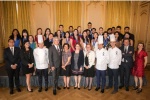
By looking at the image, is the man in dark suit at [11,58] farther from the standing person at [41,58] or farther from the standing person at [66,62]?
the standing person at [66,62]

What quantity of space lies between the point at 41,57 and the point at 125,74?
231cm

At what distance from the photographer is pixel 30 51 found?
4074mm

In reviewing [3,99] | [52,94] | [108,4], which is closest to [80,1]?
[108,4]

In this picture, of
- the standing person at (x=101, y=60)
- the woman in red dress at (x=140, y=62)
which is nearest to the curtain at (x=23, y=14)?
the standing person at (x=101, y=60)

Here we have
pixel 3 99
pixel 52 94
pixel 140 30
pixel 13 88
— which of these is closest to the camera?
pixel 3 99

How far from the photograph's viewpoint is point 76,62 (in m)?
4.21

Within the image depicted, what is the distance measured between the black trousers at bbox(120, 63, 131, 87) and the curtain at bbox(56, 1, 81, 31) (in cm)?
407

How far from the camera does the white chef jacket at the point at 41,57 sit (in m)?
4.02

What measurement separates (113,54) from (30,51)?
7.13 feet

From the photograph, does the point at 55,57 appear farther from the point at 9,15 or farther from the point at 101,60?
the point at 9,15

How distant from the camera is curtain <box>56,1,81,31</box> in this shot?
7594mm

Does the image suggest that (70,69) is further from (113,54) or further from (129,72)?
(129,72)

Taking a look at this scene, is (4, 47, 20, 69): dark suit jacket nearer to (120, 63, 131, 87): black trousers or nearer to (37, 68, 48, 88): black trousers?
(37, 68, 48, 88): black trousers

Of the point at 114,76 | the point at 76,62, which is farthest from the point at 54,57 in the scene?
the point at 114,76
